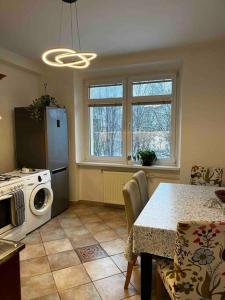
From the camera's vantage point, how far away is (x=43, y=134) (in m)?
3.38

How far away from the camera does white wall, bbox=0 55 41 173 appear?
3.46m

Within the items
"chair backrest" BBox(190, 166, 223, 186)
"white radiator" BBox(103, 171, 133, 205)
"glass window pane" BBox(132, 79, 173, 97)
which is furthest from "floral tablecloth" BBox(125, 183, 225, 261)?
"glass window pane" BBox(132, 79, 173, 97)

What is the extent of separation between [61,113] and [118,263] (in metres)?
2.37

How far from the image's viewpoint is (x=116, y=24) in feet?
8.54

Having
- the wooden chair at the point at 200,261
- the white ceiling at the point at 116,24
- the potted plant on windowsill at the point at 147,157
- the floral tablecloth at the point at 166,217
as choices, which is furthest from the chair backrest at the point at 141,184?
the white ceiling at the point at 116,24

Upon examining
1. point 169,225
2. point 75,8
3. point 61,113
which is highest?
point 75,8

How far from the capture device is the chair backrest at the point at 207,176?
9.63 feet

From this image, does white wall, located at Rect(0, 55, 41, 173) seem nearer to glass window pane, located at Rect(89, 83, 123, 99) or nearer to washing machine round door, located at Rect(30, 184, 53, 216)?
washing machine round door, located at Rect(30, 184, 53, 216)

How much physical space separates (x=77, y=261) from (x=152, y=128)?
239 cm

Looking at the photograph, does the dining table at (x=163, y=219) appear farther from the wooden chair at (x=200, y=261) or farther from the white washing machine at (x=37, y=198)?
the white washing machine at (x=37, y=198)

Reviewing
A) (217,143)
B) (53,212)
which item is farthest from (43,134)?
(217,143)

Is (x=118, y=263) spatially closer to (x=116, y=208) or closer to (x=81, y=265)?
(x=81, y=265)

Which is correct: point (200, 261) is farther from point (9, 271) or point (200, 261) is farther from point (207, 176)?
point (207, 176)

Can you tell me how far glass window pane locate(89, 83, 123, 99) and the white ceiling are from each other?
0.77 m
